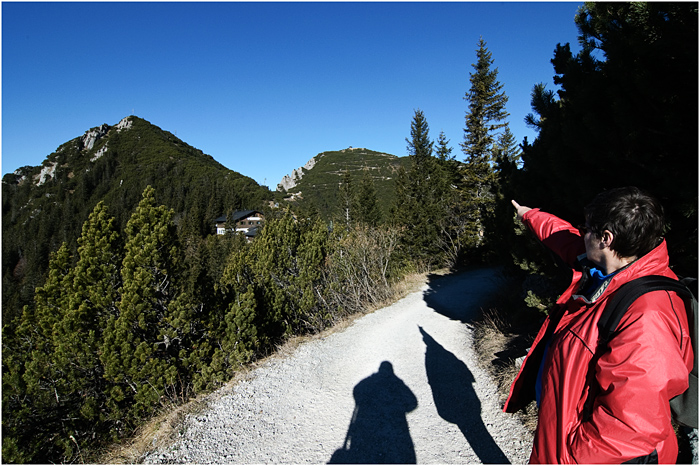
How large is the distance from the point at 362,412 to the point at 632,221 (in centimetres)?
473

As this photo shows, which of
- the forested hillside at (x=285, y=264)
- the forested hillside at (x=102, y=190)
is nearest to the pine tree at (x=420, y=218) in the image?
the forested hillside at (x=285, y=264)

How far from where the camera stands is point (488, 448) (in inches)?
159

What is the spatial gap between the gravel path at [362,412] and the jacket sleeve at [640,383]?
3111mm

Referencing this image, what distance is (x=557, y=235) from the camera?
2.25 meters

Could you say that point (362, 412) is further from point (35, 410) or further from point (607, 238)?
point (35, 410)

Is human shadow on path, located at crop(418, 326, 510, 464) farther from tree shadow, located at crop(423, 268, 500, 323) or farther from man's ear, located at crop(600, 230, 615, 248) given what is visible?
man's ear, located at crop(600, 230, 615, 248)

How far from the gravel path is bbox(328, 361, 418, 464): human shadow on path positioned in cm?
1

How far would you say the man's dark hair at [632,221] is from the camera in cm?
149

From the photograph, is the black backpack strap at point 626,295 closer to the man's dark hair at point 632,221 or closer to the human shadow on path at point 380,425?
the man's dark hair at point 632,221

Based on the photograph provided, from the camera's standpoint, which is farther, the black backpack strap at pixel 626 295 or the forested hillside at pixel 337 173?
the forested hillside at pixel 337 173

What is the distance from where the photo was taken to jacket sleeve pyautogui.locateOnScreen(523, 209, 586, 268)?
2.10 meters

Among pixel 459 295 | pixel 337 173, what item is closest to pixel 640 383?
pixel 459 295

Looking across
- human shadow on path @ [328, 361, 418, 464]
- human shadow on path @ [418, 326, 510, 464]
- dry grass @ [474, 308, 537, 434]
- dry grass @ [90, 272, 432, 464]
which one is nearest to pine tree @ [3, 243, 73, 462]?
dry grass @ [90, 272, 432, 464]

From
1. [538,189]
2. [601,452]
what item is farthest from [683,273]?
[601,452]
